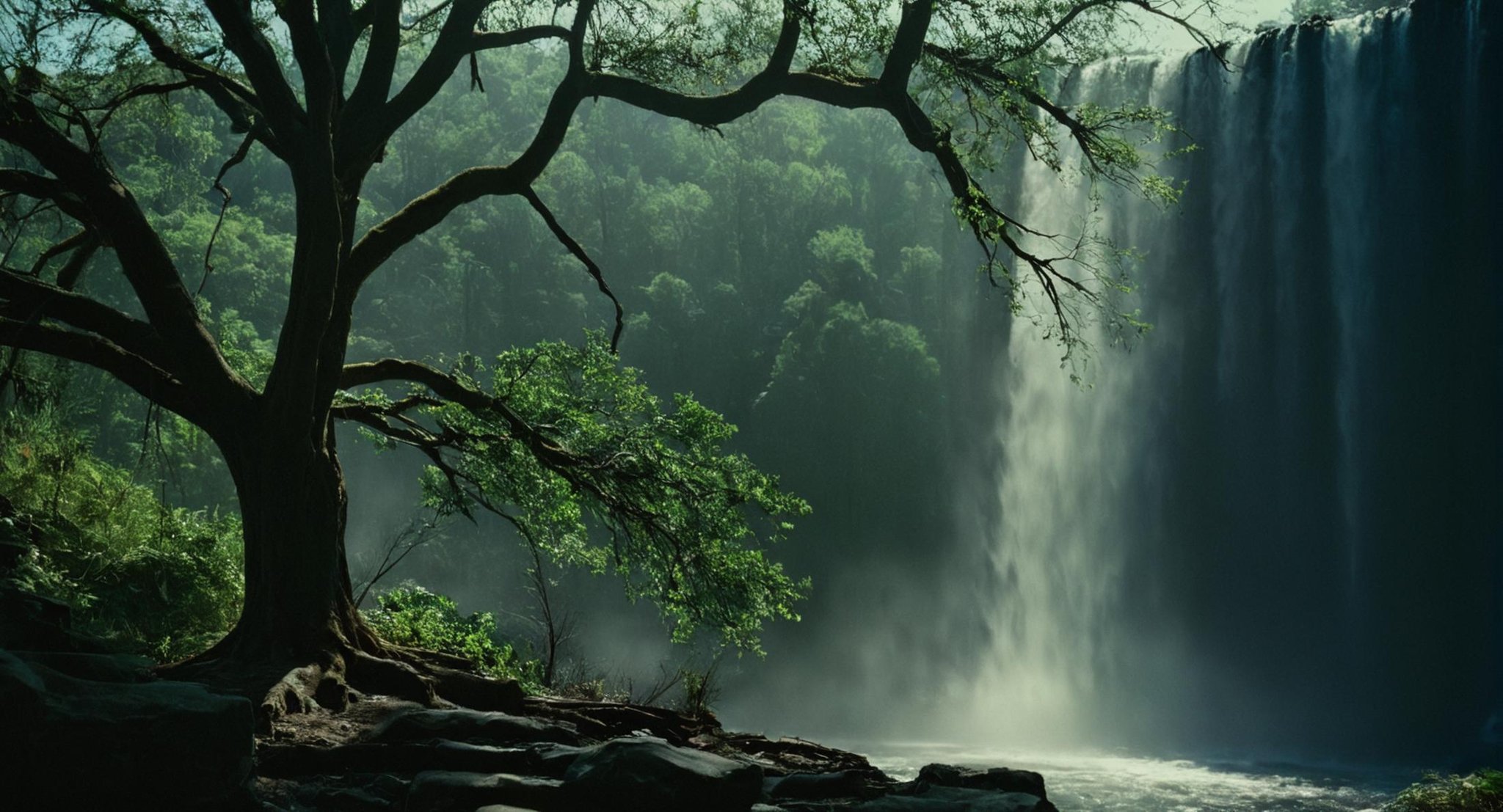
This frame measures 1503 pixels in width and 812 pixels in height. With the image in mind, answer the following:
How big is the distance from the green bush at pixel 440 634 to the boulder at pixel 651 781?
7475mm

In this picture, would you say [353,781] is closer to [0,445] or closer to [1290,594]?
[0,445]

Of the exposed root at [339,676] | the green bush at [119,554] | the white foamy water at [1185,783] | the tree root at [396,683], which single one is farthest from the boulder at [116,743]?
the white foamy water at [1185,783]

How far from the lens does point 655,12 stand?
12719mm

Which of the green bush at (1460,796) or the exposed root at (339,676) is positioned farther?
the green bush at (1460,796)

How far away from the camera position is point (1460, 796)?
10008 millimetres

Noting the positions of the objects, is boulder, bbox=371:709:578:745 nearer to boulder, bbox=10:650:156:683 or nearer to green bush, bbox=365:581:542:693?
boulder, bbox=10:650:156:683

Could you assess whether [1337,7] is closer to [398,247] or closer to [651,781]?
[398,247]

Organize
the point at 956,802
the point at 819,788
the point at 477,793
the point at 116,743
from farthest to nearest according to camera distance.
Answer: the point at 819,788
the point at 956,802
the point at 477,793
the point at 116,743

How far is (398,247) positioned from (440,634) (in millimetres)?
4650

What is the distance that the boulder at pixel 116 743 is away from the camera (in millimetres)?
4188

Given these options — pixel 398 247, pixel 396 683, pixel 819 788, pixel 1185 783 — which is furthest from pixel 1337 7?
pixel 819 788

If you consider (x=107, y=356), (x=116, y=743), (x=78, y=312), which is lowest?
(x=116, y=743)

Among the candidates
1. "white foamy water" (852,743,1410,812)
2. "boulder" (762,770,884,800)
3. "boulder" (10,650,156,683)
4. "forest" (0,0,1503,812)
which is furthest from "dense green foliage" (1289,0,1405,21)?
"boulder" (10,650,156,683)

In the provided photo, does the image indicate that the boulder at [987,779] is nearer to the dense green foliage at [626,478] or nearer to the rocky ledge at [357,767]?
the rocky ledge at [357,767]
